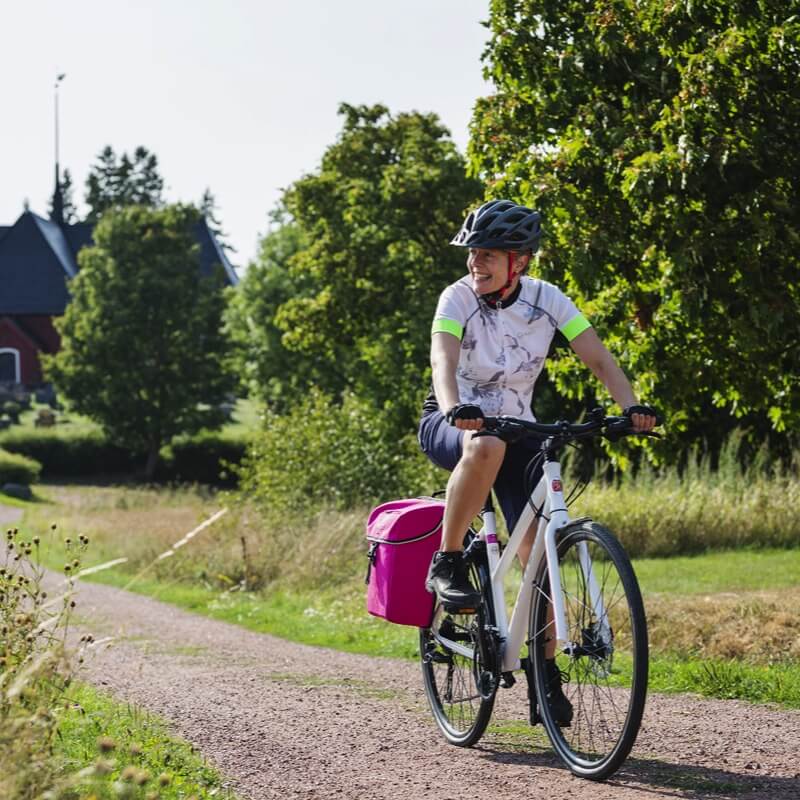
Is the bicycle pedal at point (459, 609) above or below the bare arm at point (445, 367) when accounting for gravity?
below

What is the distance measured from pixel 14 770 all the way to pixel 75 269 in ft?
271

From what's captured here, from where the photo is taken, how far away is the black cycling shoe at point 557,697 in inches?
195

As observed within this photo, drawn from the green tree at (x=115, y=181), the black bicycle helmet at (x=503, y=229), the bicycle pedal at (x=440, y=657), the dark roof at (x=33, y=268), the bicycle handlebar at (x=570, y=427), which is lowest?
the bicycle pedal at (x=440, y=657)

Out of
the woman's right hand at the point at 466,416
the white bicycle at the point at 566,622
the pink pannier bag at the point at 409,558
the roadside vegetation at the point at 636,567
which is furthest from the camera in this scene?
the roadside vegetation at the point at 636,567

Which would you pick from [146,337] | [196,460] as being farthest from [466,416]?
[146,337]

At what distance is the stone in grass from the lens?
142 ft

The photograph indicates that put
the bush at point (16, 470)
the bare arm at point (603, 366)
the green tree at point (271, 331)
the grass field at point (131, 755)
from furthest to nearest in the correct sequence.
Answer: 1. the green tree at point (271, 331)
2. the bush at point (16, 470)
3. the bare arm at point (603, 366)
4. the grass field at point (131, 755)

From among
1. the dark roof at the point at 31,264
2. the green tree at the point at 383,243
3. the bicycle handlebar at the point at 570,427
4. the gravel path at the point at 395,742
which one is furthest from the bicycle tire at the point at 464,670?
the dark roof at the point at 31,264

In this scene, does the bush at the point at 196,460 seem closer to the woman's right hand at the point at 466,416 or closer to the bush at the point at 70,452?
the bush at the point at 70,452

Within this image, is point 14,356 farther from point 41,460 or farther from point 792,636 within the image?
point 792,636

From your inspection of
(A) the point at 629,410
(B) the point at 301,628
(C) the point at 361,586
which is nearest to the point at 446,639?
(A) the point at 629,410

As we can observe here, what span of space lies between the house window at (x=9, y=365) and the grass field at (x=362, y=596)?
5842cm

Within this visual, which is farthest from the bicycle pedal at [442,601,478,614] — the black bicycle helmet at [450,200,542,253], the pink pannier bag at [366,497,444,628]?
the black bicycle helmet at [450,200,542,253]

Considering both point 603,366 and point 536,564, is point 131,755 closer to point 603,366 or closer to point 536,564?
point 536,564
